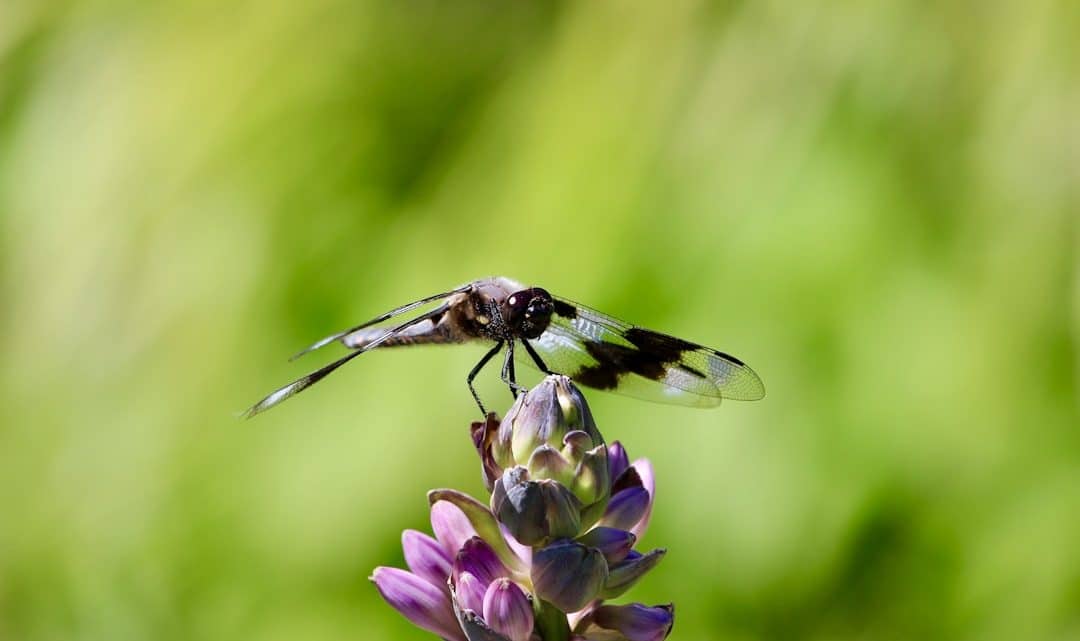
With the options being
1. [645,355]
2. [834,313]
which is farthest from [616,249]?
[645,355]

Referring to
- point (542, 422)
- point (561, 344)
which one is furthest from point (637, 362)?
point (542, 422)

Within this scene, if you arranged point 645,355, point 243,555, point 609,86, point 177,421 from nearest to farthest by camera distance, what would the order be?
point 645,355 < point 243,555 < point 177,421 < point 609,86

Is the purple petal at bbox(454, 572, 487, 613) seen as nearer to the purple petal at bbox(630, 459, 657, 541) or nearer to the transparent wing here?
the purple petal at bbox(630, 459, 657, 541)

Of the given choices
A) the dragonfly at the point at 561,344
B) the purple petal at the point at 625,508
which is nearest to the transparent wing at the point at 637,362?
the dragonfly at the point at 561,344

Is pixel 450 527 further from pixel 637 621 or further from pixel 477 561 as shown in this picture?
pixel 637 621

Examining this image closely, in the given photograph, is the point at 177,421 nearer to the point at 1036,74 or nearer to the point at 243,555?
the point at 243,555

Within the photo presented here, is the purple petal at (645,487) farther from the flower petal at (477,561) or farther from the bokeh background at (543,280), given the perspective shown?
the bokeh background at (543,280)

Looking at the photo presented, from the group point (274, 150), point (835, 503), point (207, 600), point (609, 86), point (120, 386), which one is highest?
point (609, 86)
